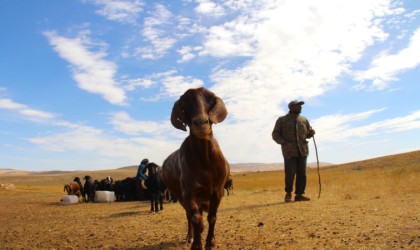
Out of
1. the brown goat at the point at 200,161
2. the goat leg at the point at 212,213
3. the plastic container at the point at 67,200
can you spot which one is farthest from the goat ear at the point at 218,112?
the plastic container at the point at 67,200

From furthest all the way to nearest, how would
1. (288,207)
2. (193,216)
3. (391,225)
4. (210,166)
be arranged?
(288,207) → (391,225) → (210,166) → (193,216)

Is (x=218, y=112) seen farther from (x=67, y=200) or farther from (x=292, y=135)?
(x=67, y=200)

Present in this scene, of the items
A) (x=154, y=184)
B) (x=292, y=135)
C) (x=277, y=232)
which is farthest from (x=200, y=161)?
(x=154, y=184)

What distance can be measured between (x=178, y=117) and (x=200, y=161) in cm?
65

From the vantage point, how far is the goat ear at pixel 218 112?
5219 mm

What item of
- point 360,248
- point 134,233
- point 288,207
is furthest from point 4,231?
point 360,248

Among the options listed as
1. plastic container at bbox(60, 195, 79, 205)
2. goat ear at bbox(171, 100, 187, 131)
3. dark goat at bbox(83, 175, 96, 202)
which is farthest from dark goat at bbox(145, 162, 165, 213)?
dark goat at bbox(83, 175, 96, 202)

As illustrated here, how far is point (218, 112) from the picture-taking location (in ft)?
17.4

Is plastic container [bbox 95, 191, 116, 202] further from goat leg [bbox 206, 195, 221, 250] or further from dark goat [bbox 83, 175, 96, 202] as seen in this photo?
goat leg [bbox 206, 195, 221, 250]

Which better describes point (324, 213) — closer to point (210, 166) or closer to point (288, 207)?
point (288, 207)

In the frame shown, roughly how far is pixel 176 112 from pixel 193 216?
4.40 feet

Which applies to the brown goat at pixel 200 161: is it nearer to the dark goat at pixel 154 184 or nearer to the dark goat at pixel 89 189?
the dark goat at pixel 154 184

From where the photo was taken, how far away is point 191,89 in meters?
5.43

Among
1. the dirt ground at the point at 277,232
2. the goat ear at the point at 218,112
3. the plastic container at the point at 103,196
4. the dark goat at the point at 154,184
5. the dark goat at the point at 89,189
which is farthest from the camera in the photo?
the dark goat at the point at 89,189
